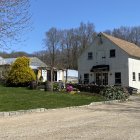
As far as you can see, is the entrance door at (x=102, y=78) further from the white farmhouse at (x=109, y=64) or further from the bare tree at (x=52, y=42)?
the bare tree at (x=52, y=42)

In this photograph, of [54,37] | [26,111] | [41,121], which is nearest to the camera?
[41,121]

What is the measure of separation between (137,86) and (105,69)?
4837 millimetres

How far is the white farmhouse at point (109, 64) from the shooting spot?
4697 centimetres

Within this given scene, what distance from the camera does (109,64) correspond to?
159ft

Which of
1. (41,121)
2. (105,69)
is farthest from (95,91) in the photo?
(41,121)

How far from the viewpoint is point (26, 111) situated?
18.7 metres

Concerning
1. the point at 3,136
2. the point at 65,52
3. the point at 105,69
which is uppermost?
the point at 65,52

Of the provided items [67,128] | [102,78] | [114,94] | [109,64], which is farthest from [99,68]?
[67,128]

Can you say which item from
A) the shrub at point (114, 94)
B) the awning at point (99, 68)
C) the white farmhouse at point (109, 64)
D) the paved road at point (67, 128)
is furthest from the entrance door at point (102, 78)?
the paved road at point (67, 128)

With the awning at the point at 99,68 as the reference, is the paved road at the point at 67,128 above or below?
below

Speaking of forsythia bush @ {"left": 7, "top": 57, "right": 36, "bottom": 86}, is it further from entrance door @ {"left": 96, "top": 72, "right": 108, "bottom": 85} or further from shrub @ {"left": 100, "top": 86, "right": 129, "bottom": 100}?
entrance door @ {"left": 96, "top": 72, "right": 108, "bottom": 85}

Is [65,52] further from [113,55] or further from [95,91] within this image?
[95,91]

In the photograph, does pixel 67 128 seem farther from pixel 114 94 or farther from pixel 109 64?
pixel 109 64

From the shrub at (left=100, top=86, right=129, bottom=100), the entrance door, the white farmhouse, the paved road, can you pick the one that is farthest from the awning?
the paved road
